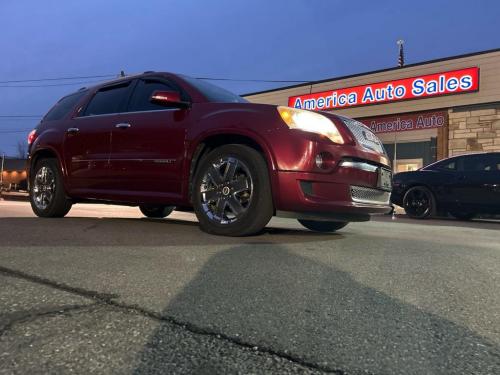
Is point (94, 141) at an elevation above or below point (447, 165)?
above

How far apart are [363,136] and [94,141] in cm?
303

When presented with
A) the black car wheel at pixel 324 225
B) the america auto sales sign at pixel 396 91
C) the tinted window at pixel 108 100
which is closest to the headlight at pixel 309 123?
the black car wheel at pixel 324 225

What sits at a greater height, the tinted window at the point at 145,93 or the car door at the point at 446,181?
the tinted window at the point at 145,93

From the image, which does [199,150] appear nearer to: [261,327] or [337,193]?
[337,193]

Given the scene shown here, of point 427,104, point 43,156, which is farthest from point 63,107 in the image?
point 427,104

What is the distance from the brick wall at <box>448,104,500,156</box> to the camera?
1562 centimetres

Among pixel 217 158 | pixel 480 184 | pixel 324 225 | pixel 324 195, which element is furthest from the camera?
pixel 480 184

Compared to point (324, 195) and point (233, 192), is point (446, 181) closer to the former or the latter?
point (324, 195)

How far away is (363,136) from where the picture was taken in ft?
Result: 16.1

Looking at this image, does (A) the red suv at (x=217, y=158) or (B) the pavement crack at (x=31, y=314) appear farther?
(A) the red suv at (x=217, y=158)

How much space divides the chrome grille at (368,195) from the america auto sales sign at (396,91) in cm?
1200

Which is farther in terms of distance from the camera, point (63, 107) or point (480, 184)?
point (480, 184)

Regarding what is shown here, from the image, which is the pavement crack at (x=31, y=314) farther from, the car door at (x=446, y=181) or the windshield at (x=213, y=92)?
the car door at (x=446, y=181)

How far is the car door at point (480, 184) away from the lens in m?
9.55
